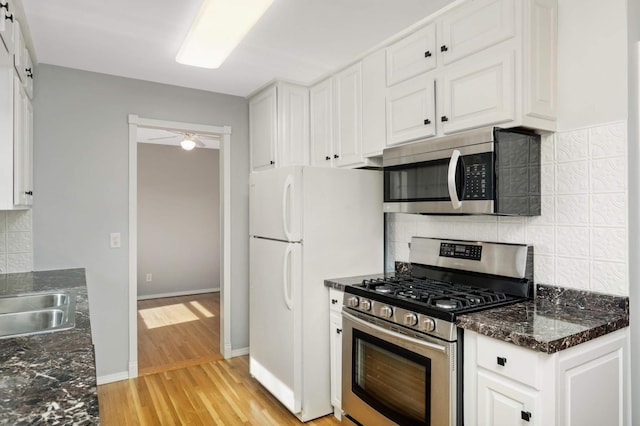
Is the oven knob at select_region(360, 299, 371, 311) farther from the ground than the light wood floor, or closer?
farther from the ground

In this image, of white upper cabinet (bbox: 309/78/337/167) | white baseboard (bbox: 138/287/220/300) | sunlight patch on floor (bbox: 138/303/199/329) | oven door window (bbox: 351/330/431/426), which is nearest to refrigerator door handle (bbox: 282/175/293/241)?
white upper cabinet (bbox: 309/78/337/167)

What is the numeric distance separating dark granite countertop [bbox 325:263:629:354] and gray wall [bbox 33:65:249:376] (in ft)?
9.15

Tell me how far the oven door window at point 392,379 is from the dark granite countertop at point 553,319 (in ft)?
1.21

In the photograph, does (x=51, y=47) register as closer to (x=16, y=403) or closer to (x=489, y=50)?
(x=16, y=403)

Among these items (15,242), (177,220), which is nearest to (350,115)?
(15,242)

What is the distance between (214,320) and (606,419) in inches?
163

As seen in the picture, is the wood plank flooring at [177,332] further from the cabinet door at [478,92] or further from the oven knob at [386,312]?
the cabinet door at [478,92]

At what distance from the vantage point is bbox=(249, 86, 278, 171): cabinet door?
3375 millimetres

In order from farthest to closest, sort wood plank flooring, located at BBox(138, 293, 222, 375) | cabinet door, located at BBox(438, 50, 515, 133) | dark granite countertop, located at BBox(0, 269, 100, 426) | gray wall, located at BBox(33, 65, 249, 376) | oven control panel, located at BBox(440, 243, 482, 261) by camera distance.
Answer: wood plank flooring, located at BBox(138, 293, 222, 375) < gray wall, located at BBox(33, 65, 249, 376) < oven control panel, located at BBox(440, 243, 482, 261) < cabinet door, located at BBox(438, 50, 515, 133) < dark granite countertop, located at BBox(0, 269, 100, 426)

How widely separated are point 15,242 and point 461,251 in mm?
3086

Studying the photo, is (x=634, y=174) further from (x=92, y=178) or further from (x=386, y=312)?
(x=92, y=178)

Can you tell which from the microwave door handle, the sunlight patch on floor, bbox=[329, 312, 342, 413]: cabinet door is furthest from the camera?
the sunlight patch on floor

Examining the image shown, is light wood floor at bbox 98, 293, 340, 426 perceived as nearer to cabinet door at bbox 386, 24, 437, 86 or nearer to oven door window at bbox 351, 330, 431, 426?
oven door window at bbox 351, 330, 431, 426

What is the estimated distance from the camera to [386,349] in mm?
2033
